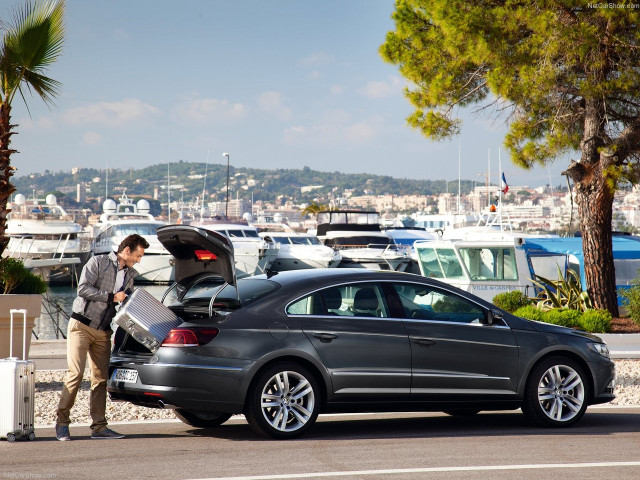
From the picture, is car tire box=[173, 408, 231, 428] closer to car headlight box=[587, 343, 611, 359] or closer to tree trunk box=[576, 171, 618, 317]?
car headlight box=[587, 343, 611, 359]

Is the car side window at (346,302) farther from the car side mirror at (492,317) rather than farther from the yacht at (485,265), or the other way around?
the yacht at (485,265)

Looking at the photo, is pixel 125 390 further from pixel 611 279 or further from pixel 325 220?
pixel 325 220

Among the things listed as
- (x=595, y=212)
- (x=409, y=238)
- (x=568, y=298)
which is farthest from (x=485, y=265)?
(x=409, y=238)

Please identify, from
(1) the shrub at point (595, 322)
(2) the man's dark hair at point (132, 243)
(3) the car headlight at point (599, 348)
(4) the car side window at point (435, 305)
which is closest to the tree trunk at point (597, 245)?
(1) the shrub at point (595, 322)

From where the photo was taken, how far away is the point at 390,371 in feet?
28.5

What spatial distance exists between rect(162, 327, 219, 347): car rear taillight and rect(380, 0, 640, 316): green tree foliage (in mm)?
11553

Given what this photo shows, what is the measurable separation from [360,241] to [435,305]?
158ft

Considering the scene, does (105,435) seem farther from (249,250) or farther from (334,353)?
(249,250)

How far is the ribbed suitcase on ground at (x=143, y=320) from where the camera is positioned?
26.7 feet

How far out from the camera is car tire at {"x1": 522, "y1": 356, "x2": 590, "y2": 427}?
30.4 feet

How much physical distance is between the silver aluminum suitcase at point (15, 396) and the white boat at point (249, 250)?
39.7 m

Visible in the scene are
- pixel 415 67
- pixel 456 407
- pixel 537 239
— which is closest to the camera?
pixel 456 407

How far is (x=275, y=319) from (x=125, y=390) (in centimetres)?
147

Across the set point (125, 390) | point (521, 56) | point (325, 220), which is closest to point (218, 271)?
point (125, 390)
